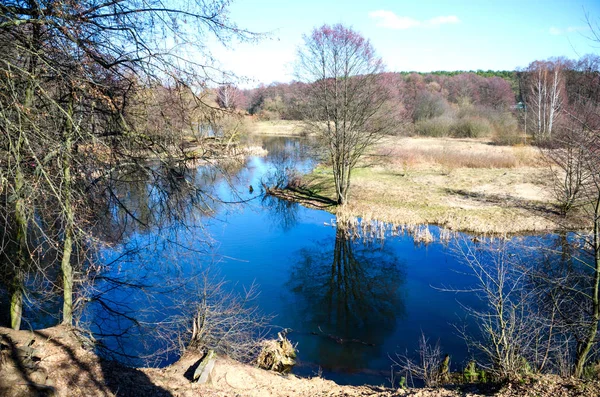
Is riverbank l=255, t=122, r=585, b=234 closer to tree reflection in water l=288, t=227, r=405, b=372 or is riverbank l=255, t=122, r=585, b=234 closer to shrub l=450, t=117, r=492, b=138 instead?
tree reflection in water l=288, t=227, r=405, b=372

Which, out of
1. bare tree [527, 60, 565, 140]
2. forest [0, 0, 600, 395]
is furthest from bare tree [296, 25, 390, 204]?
bare tree [527, 60, 565, 140]

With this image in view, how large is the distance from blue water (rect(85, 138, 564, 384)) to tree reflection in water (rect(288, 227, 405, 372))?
0.03m

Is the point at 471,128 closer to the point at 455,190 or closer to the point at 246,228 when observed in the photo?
the point at 455,190

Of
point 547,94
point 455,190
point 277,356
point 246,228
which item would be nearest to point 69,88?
point 277,356

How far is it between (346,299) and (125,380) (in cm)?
730

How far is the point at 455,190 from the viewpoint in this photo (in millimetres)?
22203

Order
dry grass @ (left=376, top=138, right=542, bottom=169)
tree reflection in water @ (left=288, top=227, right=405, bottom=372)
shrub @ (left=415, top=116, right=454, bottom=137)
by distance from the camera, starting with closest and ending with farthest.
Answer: tree reflection in water @ (left=288, top=227, right=405, bottom=372) → dry grass @ (left=376, top=138, right=542, bottom=169) → shrub @ (left=415, top=116, right=454, bottom=137)

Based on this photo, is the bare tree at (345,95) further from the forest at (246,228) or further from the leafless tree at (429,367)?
the leafless tree at (429,367)

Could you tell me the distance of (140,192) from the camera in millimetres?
6812

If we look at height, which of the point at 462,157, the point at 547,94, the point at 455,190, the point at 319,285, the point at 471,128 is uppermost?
the point at 547,94

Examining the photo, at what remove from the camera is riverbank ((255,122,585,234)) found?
1744cm

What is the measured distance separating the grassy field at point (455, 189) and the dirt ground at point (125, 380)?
9.69 metres

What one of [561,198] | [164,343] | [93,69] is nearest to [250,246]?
[164,343]

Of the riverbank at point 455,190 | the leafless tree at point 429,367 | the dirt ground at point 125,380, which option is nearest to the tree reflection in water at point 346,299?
the leafless tree at point 429,367
